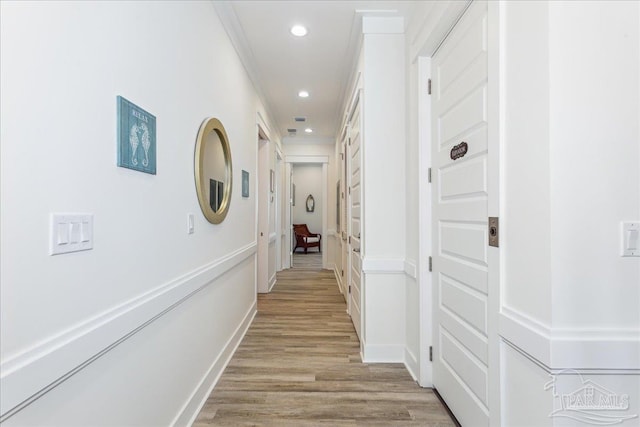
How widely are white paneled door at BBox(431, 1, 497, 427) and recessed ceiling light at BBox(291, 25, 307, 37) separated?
1.16 meters

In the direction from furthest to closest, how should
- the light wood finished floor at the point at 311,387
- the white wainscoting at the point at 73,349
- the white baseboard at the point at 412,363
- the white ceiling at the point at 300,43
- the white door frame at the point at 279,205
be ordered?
the white door frame at the point at 279,205 → the white ceiling at the point at 300,43 → the white baseboard at the point at 412,363 → the light wood finished floor at the point at 311,387 → the white wainscoting at the point at 73,349

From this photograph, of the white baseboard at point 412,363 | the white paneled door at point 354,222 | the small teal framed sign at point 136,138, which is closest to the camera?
the small teal framed sign at point 136,138

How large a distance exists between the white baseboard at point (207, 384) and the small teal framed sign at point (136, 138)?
1.27 m

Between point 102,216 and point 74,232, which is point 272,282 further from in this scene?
point 74,232

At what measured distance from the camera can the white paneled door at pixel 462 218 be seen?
4.65 feet

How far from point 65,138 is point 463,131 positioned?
1.63 meters

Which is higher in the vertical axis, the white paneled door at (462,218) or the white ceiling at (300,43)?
the white ceiling at (300,43)

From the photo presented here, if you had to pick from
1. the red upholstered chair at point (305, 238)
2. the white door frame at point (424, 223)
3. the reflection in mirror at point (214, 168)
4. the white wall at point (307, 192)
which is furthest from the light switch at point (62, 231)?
the white wall at point (307, 192)

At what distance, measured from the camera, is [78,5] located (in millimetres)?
926

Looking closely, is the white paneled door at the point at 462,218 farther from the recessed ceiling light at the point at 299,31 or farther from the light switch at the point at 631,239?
the recessed ceiling light at the point at 299,31

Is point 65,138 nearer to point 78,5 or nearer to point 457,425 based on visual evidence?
point 78,5

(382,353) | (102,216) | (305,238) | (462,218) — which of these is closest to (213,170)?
(102,216)

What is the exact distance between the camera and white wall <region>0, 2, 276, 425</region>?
74 centimetres

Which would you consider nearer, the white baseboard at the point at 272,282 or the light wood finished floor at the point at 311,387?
the light wood finished floor at the point at 311,387
